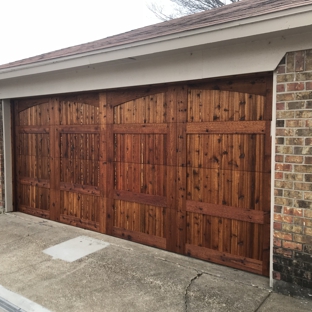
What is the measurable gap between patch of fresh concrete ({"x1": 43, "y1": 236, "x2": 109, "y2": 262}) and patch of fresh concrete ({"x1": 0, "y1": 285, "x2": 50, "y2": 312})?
999mm

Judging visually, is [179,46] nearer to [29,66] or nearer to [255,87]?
[255,87]

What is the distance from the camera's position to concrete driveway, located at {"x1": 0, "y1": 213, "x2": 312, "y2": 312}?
311 centimetres

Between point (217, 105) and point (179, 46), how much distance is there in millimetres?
877

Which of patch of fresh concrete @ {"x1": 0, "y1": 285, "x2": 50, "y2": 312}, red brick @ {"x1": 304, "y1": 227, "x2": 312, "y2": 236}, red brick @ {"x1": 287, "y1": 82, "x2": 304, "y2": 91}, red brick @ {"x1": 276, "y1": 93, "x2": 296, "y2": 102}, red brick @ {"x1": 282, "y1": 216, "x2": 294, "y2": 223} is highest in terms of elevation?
red brick @ {"x1": 287, "y1": 82, "x2": 304, "y2": 91}

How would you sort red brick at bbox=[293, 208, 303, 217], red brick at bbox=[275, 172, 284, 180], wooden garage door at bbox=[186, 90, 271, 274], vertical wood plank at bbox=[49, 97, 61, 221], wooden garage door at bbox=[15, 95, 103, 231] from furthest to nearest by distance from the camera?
vertical wood plank at bbox=[49, 97, 61, 221], wooden garage door at bbox=[15, 95, 103, 231], wooden garage door at bbox=[186, 90, 271, 274], red brick at bbox=[275, 172, 284, 180], red brick at bbox=[293, 208, 303, 217]

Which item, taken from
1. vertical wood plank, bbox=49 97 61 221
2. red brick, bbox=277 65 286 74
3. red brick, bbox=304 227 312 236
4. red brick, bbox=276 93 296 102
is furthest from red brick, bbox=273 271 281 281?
vertical wood plank, bbox=49 97 61 221

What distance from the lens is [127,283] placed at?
357 centimetres

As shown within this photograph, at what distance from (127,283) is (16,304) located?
116 cm

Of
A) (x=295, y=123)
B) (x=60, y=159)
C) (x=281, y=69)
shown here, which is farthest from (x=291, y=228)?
(x=60, y=159)

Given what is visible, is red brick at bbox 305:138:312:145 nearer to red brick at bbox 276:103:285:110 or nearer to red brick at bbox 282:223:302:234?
red brick at bbox 276:103:285:110

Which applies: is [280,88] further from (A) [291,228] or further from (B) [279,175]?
(A) [291,228]

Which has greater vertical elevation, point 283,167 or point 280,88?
point 280,88

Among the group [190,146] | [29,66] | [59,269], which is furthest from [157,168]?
[29,66]

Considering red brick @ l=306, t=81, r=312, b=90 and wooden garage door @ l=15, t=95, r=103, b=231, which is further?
wooden garage door @ l=15, t=95, r=103, b=231
